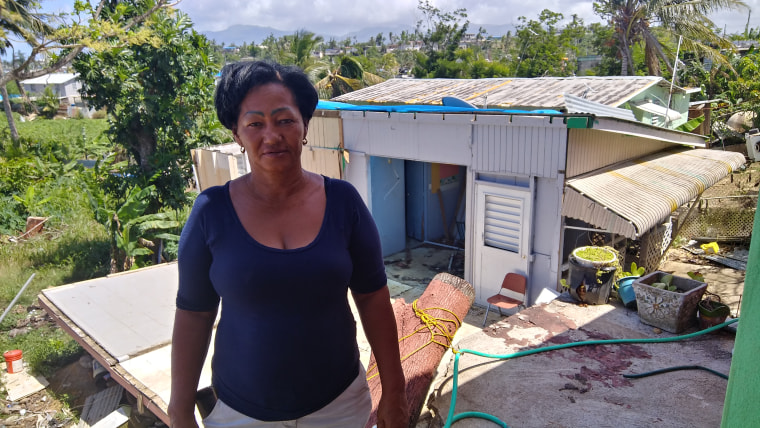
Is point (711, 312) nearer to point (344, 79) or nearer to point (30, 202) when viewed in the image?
point (30, 202)

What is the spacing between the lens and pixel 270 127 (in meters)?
1.69

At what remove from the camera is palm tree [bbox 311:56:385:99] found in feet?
73.3

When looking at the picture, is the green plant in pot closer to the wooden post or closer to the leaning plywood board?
the leaning plywood board

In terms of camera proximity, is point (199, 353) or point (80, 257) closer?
point (199, 353)

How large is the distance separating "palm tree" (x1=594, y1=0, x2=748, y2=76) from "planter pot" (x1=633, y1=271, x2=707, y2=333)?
16.1m

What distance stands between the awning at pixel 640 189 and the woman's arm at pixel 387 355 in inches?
185

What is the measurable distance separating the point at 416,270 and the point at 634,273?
13.0ft

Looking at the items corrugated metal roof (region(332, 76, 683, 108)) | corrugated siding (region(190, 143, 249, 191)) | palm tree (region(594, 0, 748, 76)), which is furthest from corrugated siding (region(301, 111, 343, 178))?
palm tree (region(594, 0, 748, 76))

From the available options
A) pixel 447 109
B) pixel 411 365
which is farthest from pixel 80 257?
pixel 411 365

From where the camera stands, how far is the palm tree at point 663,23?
59.7 feet

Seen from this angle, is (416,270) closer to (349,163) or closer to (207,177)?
(349,163)

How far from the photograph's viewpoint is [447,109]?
7.39 meters

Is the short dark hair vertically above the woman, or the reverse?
the short dark hair

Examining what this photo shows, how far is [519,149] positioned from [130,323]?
5.51 metres
